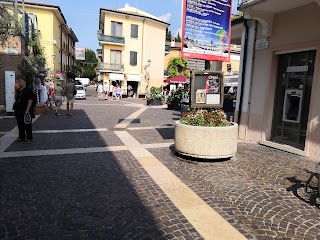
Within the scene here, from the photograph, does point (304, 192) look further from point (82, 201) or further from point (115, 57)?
point (115, 57)

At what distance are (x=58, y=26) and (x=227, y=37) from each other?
1364 inches

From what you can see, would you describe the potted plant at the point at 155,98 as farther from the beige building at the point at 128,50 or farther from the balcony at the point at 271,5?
the balcony at the point at 271,5

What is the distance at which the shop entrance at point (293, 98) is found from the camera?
6.91 meters

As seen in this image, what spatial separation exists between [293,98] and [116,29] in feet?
108

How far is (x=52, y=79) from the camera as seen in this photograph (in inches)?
742

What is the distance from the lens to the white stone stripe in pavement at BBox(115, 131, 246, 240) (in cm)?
303

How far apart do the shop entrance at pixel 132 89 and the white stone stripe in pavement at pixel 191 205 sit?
31825 mm

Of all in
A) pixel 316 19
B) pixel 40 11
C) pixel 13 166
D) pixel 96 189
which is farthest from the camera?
pixel 40 11

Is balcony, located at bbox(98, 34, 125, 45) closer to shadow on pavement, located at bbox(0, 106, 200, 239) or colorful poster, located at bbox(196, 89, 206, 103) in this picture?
colorful poster, located at bbox(196, 89, 206, 103)

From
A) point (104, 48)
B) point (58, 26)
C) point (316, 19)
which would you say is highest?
point (58, 26)

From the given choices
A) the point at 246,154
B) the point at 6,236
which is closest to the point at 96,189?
the point at 6,236

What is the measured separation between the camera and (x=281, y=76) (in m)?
7.73

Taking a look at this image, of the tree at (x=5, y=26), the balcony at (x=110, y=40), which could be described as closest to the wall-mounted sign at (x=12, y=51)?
the tree at (x=5, y=26)

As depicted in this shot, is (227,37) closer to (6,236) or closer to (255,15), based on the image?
(255,15)
